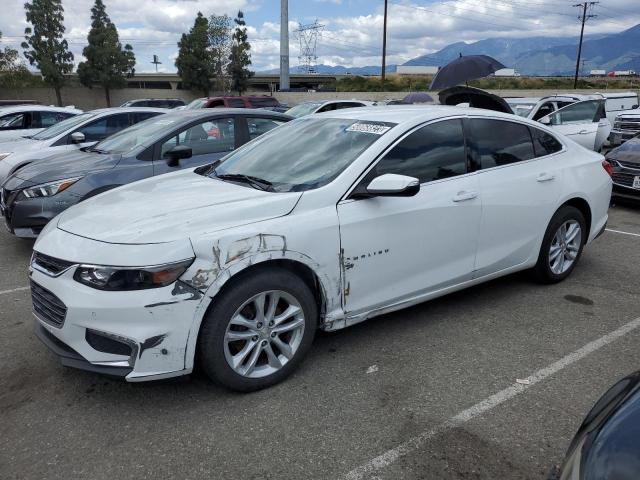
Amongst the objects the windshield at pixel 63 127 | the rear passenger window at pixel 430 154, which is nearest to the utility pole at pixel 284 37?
the windshield at pixel 63 127

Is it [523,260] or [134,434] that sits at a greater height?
[523,260]

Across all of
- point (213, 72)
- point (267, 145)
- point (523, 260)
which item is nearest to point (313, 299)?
point (267, 145)

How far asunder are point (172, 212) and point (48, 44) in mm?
45920

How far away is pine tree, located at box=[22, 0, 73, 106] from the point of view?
40.2m

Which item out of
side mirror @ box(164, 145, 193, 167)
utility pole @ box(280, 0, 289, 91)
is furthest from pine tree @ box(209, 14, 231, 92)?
side mirror @ box(164, 145, 193, 167)

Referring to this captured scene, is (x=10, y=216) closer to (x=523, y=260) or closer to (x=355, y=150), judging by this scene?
(x=355, y=150)

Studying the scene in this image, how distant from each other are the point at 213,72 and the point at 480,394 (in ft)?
159

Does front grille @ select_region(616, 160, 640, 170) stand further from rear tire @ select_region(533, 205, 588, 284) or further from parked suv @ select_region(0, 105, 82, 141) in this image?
parked suv @ select_region(0, 105, 82, 141)

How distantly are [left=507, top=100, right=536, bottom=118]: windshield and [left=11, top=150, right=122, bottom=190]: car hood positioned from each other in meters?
10.8

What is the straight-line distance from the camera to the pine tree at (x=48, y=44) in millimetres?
40250

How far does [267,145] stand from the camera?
412 centimetres

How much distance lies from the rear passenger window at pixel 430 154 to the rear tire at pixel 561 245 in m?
1.29

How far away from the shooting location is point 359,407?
2992 mm

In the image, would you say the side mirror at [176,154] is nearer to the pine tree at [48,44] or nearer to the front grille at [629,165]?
the front grille at [629,165]
